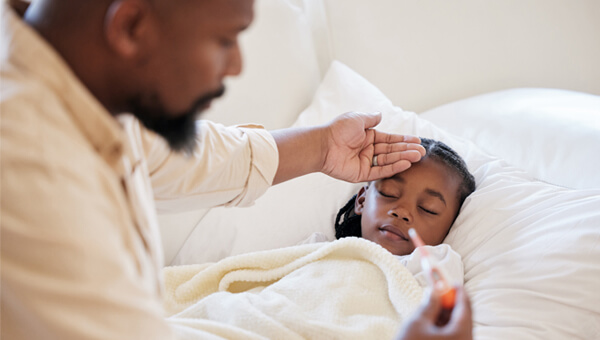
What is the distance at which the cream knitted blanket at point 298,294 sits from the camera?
3.90ft

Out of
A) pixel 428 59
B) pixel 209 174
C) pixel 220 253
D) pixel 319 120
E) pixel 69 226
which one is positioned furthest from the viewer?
pixel 428 59

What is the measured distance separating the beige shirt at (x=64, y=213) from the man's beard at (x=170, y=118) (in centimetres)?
4

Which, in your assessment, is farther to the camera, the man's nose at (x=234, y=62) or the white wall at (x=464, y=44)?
the white wall at (x=464, y=44)

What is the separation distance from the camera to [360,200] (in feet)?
5.49

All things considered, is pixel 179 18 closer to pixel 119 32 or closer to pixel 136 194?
pixel 119 32

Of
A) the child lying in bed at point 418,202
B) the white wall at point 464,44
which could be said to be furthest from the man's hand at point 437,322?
the white wall at point 464,44

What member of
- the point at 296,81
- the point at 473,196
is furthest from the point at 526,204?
the point at 296,81

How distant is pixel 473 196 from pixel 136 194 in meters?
0.96

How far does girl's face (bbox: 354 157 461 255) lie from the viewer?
1501 mm

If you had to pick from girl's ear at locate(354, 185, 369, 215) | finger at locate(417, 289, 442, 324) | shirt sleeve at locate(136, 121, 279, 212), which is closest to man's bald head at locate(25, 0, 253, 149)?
shirt sleeve at locate(136, 121, 279, 212)

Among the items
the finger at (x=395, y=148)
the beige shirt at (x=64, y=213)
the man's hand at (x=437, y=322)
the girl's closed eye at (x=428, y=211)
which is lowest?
the girl's closed eye at (x=428, y=211)

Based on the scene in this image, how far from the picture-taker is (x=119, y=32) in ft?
2.50

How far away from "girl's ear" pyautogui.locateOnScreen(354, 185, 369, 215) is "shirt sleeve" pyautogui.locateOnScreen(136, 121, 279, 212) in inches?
14.9

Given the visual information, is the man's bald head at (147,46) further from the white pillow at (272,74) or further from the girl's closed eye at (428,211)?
the white pillow at (272,74)
